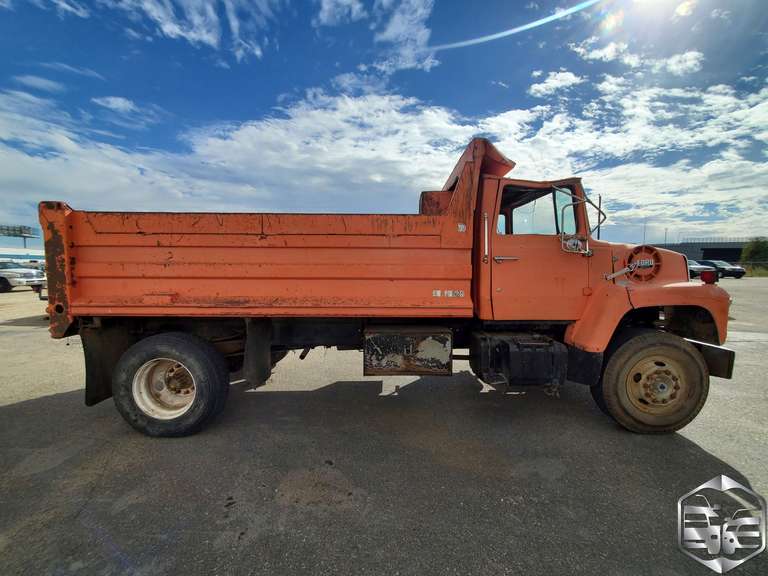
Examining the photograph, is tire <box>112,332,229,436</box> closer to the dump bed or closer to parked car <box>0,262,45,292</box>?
the dump bed

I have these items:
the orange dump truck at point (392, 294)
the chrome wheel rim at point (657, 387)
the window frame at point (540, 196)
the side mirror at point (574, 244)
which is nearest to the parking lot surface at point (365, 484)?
the chrome wheel rim at point (657, 387)

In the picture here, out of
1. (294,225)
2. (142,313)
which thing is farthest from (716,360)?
(142,313)

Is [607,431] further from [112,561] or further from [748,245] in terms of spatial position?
[748,245]

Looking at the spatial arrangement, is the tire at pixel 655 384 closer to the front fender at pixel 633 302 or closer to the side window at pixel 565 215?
the front fender at pixel 633 302

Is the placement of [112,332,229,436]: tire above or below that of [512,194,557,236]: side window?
below

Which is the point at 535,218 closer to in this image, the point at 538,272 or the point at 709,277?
the point at 538,272

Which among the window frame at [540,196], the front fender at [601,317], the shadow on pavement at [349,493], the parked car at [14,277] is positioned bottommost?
the shadow on pavement at [349,493]

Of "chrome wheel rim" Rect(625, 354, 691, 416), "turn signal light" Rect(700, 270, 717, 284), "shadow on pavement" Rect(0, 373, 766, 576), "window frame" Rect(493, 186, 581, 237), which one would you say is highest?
"window frame" Rect(493, 186, 581, 237)

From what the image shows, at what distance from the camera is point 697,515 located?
246 centimetres

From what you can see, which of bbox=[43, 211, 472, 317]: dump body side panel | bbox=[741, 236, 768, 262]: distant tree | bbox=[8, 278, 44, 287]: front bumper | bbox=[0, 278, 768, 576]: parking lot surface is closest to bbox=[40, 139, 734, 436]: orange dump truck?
bbox=[43, 211, 472, 317]: dump body side panel

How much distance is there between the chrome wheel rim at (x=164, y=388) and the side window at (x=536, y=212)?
144 inches

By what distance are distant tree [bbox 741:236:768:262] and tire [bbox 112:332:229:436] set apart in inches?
2948

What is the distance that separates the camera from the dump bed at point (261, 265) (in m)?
3.47

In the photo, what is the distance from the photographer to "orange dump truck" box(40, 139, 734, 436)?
3.49 m
